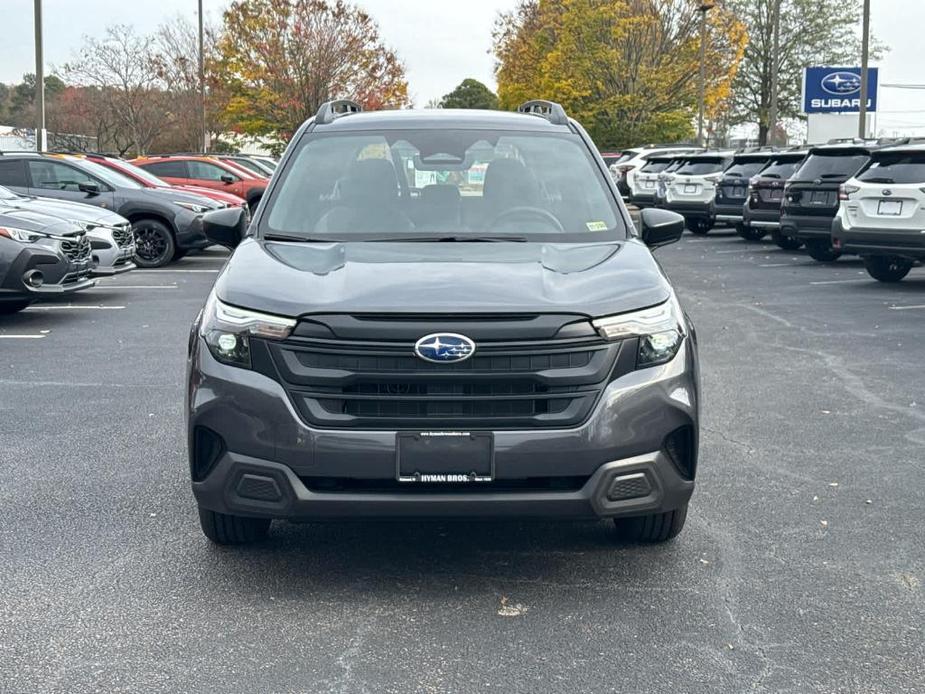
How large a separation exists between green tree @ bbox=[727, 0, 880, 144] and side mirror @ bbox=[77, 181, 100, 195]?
161 feet

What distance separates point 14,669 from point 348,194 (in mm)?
2616

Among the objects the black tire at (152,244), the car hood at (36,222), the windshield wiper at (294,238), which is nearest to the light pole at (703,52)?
the black tire at (152,244)

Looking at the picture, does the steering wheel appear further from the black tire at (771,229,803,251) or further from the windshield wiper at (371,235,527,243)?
the black tire at (771,229,803,251)

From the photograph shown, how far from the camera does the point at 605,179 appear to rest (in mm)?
5875

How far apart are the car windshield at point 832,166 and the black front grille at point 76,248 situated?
10360 mm

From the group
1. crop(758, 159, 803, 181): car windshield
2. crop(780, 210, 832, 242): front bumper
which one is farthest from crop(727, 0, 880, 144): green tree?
crop(780, 210, 832, 242): front bumper

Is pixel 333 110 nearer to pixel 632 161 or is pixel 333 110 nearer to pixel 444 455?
pixel 444 455

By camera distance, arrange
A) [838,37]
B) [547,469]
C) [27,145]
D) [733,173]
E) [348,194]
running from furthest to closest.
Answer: [838,37] → [27,145] → [733,173] → [348,194] → [547,469]

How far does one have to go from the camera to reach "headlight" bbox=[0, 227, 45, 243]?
1213cm

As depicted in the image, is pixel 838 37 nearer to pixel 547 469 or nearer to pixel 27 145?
pixel 27 145

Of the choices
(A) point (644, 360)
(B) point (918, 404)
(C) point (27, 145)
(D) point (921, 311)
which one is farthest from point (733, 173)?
(C) point (27, 145)

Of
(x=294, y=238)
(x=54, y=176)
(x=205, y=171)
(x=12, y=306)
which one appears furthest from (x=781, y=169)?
(x=294, y=238)

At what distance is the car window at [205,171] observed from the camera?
959 inches

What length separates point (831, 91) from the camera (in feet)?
168
